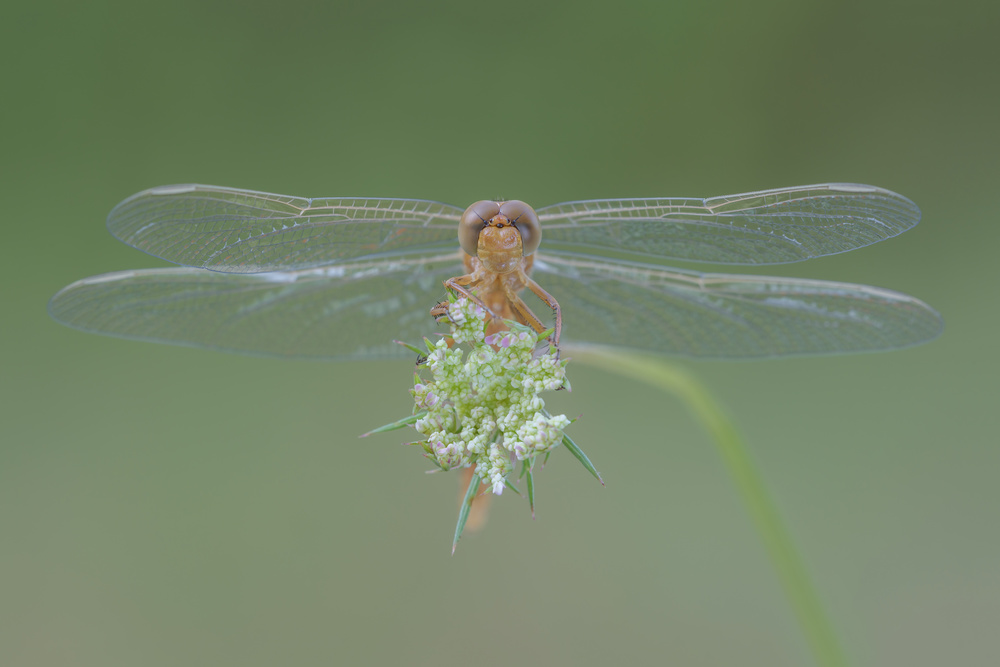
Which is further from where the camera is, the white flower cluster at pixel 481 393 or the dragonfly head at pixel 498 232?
the dragonfly head at pixel 498 232

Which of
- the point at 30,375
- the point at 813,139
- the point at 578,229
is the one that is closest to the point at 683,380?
the point at 578,229

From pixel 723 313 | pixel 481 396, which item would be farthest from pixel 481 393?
pixel 723 313

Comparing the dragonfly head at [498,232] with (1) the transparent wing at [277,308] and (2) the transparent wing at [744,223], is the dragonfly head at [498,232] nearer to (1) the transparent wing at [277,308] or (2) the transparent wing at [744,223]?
(2) the transparent wing at [744,223]

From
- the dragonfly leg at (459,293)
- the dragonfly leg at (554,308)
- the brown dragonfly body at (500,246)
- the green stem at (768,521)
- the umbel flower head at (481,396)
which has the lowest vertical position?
the green stem at (768,521)

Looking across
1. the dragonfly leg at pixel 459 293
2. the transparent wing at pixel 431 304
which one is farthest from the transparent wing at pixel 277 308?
the dragonfly leg at pixel 459 293

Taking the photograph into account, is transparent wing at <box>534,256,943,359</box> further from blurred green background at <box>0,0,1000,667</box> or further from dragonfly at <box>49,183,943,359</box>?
blurred green background at <box>0,0,1000,667</box>

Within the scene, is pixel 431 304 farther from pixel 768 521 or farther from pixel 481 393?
pixel 768 521

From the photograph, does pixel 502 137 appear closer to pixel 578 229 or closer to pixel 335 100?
pixel 335 100
